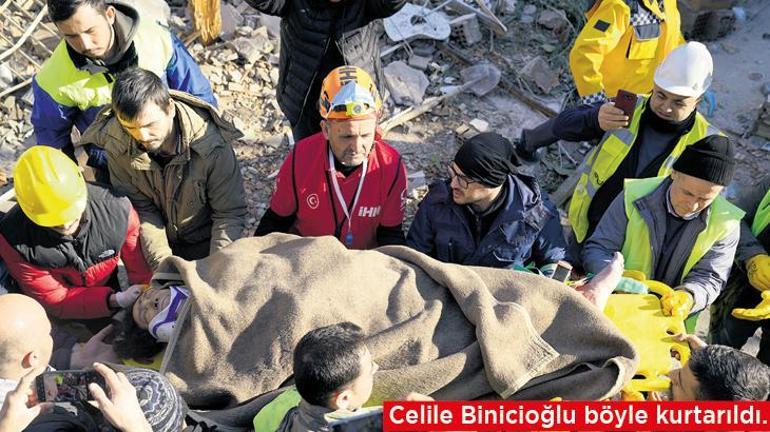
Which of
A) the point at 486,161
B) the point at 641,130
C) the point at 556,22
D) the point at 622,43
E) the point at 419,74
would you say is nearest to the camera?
the point at 486,161

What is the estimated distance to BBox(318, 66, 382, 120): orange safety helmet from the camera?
371cm

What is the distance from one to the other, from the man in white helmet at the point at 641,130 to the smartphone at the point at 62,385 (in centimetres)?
310

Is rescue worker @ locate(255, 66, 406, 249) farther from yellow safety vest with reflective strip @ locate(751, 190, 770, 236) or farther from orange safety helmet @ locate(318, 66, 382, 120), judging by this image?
yellow safety vest with reflective strip @ locate(751, 190, 770, 236)

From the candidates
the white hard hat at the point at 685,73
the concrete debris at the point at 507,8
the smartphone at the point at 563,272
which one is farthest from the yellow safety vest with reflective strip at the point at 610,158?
the concrete debris at the point at 507,8

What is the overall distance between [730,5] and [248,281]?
6854 mm

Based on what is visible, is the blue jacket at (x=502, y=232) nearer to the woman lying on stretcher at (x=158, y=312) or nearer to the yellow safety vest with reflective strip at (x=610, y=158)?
the woman lying on stretcher at (x=158, y=312)

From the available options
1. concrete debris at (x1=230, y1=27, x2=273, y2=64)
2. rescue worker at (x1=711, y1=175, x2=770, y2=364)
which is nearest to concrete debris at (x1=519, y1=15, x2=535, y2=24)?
concrete debris at (x1=230, y1=27, x2=273, y2=64)

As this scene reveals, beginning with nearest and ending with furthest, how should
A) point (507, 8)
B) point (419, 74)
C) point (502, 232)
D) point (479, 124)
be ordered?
point (502, 232), point (479, 124), point (419, 74), point (507, 8)

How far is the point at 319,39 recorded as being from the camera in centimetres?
444

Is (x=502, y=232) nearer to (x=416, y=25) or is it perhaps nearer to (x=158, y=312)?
(x=158, y=312)

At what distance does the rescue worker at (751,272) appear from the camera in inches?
143

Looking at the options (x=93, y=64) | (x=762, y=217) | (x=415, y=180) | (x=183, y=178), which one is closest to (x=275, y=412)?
(x=183, y=178)

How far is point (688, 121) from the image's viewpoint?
4.07 m

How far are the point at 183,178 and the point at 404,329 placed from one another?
1714mm
